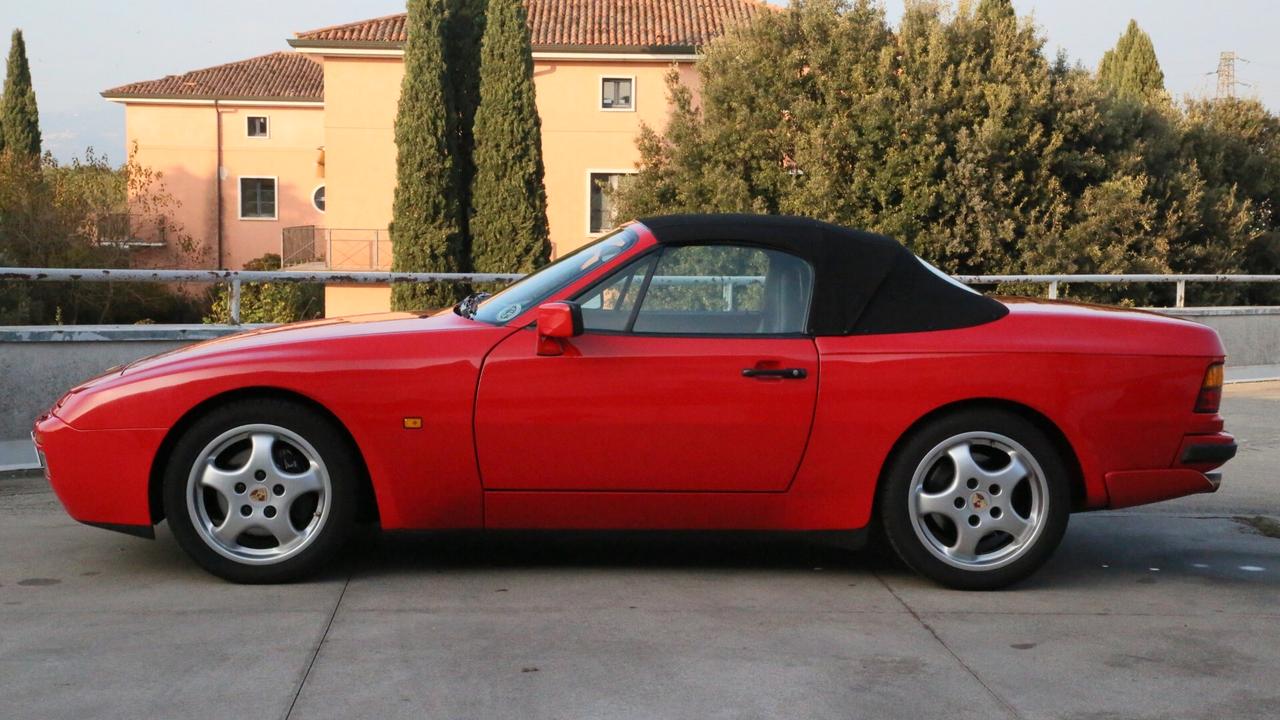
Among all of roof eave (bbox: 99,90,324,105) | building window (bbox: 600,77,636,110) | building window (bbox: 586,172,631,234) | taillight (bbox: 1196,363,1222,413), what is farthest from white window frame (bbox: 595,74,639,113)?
taillight (bbox: 1196,363,1222,413)

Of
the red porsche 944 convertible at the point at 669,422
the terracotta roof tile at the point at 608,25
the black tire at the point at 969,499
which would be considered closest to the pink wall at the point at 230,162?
the terracotta roof tile at the point at 608,25

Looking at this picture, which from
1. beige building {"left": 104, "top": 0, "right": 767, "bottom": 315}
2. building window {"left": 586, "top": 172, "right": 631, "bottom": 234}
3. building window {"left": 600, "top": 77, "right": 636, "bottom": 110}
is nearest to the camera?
beige building {"left": 104, "top": 0, "right": 767, "bottom": 315}

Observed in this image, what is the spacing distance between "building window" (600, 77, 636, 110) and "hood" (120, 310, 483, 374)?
1363 inches

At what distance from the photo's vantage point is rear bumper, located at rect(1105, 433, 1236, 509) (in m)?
5.35

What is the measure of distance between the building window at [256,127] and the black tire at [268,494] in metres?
54.8

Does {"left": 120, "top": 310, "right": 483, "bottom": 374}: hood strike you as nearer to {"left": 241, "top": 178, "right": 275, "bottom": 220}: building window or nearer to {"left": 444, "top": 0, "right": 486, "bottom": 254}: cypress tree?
{"left": 444, "top": 0, "right": 486, "bottom": 254}: cypress tree

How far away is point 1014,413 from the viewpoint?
17.5 ft

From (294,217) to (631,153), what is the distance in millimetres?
21970

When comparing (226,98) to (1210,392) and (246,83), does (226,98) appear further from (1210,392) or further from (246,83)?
(1210,392)

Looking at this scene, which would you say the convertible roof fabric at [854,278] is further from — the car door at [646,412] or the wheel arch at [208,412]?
the wheel arch at [208,412]

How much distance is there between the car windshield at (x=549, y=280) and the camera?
536cm

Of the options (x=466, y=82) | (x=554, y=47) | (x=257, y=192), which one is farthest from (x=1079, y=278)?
(x=257, y=192)

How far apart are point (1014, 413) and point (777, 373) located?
3.13 ft

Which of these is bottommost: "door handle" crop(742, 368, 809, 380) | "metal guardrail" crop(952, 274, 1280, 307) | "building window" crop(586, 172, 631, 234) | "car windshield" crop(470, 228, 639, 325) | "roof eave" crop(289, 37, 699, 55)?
"door handle" crop(742, 368, 809, 380)
